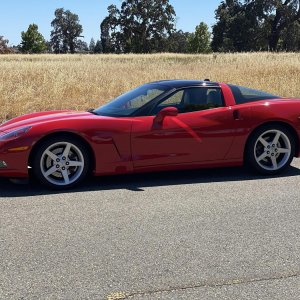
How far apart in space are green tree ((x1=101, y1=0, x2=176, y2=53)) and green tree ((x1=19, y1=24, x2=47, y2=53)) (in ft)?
50.4

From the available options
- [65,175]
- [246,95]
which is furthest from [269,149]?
[65,175]

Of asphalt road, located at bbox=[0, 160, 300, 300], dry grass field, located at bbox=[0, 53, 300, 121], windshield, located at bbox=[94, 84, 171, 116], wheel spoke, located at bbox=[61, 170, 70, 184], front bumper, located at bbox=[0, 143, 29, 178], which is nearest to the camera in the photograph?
asphalt road, located at bbox=[0, 160, 300, 300]

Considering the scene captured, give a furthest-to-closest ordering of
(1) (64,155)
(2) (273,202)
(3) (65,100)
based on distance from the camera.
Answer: (3) (65,100) < (1) (64,155) < (2) (273,202)

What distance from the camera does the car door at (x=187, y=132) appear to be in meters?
5.32

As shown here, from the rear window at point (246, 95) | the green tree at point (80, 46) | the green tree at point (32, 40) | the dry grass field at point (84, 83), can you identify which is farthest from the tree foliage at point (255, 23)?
the green tree at point (80, 46)

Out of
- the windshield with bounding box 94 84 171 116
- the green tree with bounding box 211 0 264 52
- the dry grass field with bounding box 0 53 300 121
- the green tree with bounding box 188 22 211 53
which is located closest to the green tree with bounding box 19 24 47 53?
the green tree with bounding box 188 22 211 53

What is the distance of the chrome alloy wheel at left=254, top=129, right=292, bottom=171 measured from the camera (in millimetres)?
5863

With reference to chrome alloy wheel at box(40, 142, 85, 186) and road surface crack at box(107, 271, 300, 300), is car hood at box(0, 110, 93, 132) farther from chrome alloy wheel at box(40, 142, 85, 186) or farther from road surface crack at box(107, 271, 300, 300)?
road surface crack at box(107, 271, 300, 300)

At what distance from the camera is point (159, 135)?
5.35 metres

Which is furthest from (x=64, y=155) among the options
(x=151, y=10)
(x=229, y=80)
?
(x=151, y=10)

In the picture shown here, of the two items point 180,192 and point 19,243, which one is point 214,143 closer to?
point 180,192

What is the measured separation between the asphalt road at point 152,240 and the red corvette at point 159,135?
30 centimetres

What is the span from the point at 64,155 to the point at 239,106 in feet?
7.65

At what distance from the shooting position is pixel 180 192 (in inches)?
201
